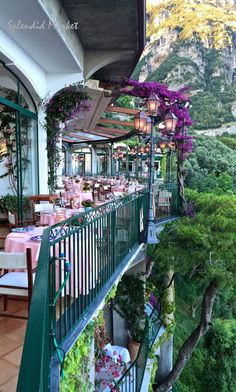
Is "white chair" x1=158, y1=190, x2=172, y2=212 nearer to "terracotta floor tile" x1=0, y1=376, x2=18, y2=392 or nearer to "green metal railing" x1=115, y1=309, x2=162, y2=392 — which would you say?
"green metal railing" x1=115, y1=309, x2=162, y2=392

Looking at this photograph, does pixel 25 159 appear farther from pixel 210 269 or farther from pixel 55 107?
pixel 210 269

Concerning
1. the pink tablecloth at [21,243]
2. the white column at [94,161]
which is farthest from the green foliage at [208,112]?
the pink tablecloth at [21,243]

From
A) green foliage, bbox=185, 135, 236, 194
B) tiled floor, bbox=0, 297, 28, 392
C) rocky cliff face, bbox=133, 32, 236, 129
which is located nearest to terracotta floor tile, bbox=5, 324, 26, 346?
tiled floor, bbox=0, 297, 28, 392

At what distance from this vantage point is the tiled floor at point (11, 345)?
2378 millimetres

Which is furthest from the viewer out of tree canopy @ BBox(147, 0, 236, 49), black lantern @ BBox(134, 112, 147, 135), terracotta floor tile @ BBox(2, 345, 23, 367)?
tree canopy @ BBox(147, 0, 236, 49)

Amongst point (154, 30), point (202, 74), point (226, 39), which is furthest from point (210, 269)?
point (154, 30)

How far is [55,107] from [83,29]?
2.04 meters

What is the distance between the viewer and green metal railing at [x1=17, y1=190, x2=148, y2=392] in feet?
4.35

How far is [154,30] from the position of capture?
82.4 meters

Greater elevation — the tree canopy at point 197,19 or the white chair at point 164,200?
the tree canopy at point 197,19

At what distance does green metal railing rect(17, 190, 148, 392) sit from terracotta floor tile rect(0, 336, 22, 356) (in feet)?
1.50

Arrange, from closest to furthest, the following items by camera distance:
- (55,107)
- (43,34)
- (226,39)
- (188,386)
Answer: (43,34), (55,107), (188,386), (226,39)

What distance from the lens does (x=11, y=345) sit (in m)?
2.82

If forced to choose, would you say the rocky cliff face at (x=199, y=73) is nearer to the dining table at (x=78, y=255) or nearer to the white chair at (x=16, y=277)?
the dining table at (x=78, y=255)
